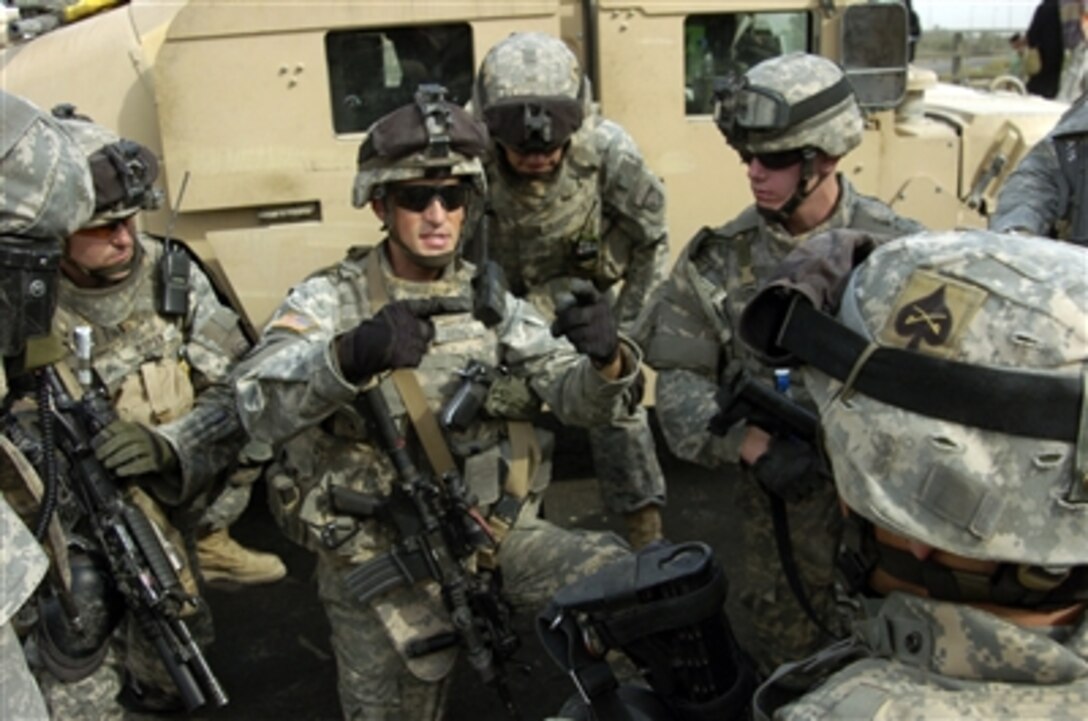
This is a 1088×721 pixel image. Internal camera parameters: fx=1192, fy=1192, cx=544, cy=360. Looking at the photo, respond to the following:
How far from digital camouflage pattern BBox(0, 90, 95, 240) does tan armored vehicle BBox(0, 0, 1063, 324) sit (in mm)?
2549

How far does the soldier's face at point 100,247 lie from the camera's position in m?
3.72

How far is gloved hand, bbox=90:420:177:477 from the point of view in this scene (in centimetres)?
348

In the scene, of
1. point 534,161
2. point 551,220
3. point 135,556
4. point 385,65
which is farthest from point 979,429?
point 385,65

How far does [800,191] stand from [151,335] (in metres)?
2.10

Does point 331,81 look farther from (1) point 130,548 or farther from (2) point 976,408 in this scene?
(2) point 976,408

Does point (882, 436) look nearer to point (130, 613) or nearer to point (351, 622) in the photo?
point (351, 622)

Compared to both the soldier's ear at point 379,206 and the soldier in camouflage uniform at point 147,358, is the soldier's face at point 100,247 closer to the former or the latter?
the soldier in camouflage uniform at point 147,358

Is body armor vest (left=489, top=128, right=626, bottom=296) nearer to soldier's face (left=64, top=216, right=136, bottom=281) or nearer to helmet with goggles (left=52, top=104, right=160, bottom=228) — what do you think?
helmet with goggles (left=52, top=104, right=160, bottom=228)

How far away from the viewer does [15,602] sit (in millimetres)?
1796

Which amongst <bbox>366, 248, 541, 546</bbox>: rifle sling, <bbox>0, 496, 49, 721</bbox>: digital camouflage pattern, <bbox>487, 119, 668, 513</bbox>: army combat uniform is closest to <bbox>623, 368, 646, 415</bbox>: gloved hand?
<bbox>366, 248, 541, 546</bbox>: rifle sling

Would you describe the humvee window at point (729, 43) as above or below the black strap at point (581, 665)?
above

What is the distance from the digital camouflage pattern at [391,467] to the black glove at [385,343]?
299 mm

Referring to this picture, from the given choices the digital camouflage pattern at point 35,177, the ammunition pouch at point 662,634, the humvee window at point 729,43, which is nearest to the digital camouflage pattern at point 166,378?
the digital camouflage pattern at point 35,177

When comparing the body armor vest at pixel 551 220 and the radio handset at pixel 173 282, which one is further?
the body armor vest at pixel 551 220
